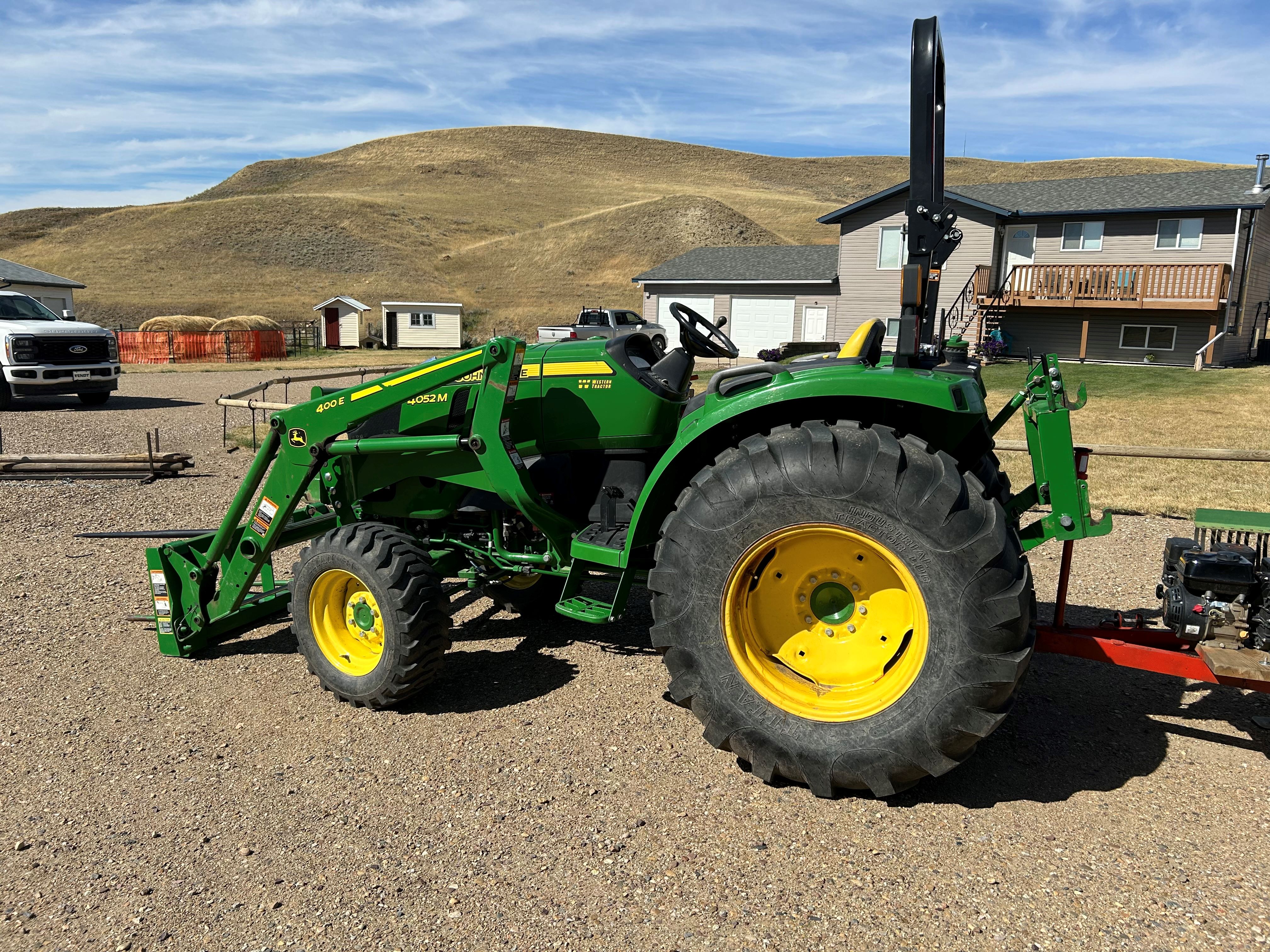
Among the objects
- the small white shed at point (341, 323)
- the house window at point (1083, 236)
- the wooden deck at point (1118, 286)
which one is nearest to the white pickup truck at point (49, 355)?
the wooden deck at point (1118, 286)

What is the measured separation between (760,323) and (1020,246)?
881 centimetres

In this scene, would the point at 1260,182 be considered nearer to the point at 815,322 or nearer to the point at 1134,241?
the point at 1134,241

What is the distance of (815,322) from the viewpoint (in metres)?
31.0

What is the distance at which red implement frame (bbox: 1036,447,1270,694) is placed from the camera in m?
3.42

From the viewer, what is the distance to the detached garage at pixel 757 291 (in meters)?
30.9

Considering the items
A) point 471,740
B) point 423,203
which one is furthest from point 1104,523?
point 423,203

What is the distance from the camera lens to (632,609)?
18.4 ft

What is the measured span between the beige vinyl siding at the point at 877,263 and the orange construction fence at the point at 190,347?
2103 centimetres

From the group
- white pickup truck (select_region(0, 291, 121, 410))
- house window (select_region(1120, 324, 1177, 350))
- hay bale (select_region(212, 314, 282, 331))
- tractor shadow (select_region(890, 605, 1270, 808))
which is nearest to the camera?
tractor shadow (select_region(890, 605, 1270, 808))

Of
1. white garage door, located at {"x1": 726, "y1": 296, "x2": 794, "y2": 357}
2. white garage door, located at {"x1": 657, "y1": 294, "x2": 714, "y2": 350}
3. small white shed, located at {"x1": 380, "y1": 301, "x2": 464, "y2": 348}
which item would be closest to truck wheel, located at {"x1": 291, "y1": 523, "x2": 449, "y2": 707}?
white garage door, located at {"x1": 657, "y1": 294, "x2": 714, "y2": 350}

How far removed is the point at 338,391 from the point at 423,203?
84604 millimetres

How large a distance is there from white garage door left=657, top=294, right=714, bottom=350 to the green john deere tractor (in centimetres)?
2751

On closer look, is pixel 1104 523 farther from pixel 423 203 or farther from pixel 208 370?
pixel 423 203

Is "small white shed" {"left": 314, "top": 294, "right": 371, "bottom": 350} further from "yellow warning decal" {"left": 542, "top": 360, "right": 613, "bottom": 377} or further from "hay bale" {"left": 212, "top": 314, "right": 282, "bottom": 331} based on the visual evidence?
"yellow warning decal" {"left": 542, "top": 360, "right": 613, "bottom": 377}
